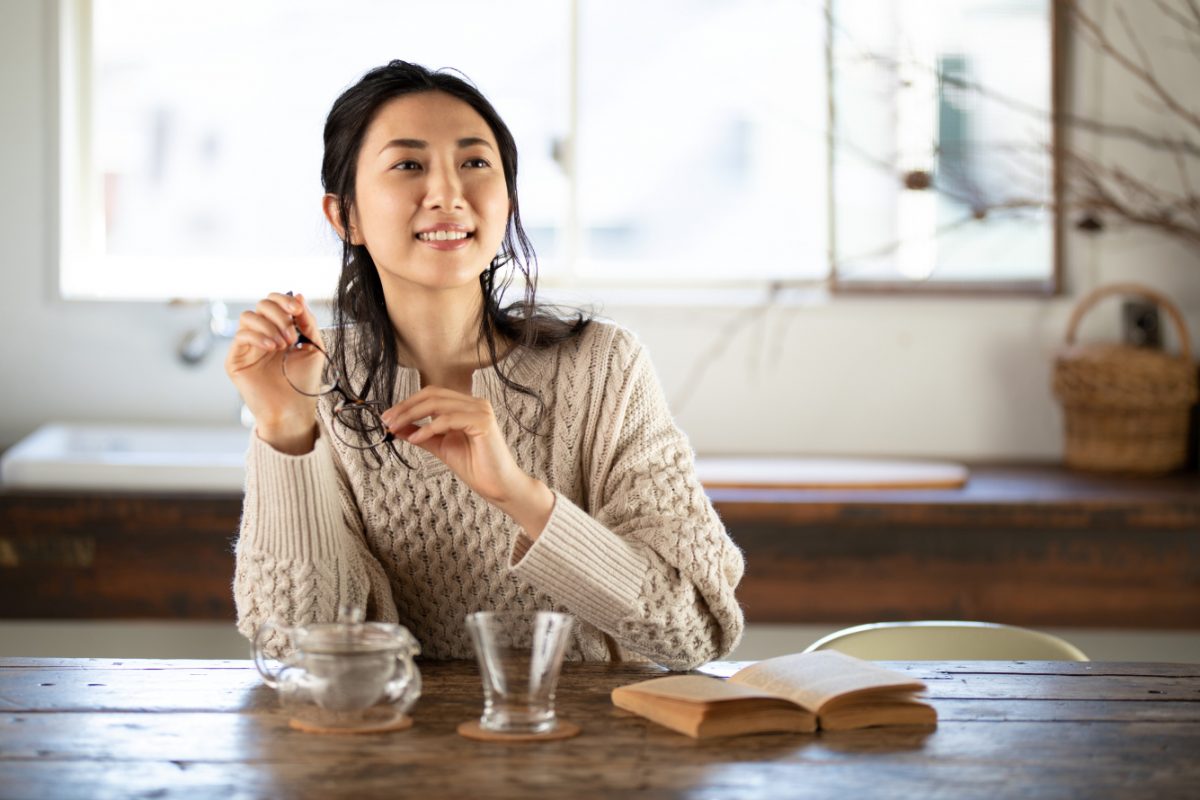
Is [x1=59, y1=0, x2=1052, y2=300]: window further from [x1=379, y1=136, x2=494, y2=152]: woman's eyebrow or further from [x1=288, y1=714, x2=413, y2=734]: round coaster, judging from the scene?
[x1=288, y1=714, x2=413, y2=734]: round coaster

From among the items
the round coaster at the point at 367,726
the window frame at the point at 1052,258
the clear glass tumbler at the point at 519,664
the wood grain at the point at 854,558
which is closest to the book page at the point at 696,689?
the clear glass tumbler at the point at 519,664

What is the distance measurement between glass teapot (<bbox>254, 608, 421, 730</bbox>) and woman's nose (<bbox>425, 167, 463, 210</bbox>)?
0.60m

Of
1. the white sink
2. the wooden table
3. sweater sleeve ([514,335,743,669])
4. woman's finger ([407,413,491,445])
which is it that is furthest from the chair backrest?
the white sink

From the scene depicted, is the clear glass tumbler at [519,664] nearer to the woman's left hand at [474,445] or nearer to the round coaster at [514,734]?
the round coaster at [514,734]

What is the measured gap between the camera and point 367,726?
1273mm

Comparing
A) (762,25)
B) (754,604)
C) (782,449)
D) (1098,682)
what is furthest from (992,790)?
(762,25)

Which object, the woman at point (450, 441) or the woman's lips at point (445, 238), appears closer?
the woman at point (450, 441)

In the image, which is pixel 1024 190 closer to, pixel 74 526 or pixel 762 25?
pixel 762 25

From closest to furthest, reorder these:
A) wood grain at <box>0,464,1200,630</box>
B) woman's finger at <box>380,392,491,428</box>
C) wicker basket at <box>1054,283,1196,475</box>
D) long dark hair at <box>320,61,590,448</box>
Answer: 1. woman's finger at <box>380,392,491,428</box>
2. long dark hair at <box>320,61,590,448</box>
3. wood grain at <box>0,464,1200,630</box>
4. wicker basket at <box>1054,283,1196,475</box>

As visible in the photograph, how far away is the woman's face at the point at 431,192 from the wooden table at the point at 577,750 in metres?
0.53

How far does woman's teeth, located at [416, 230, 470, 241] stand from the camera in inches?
68.8

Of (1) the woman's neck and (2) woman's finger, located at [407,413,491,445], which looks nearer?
(2) woman's finger, located at [407,413,491,445]

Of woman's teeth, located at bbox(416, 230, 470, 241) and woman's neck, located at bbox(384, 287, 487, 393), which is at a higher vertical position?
woman's teeth, located at bbox(416, 230, 470, 241)

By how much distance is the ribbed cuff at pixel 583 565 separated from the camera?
1557mm
